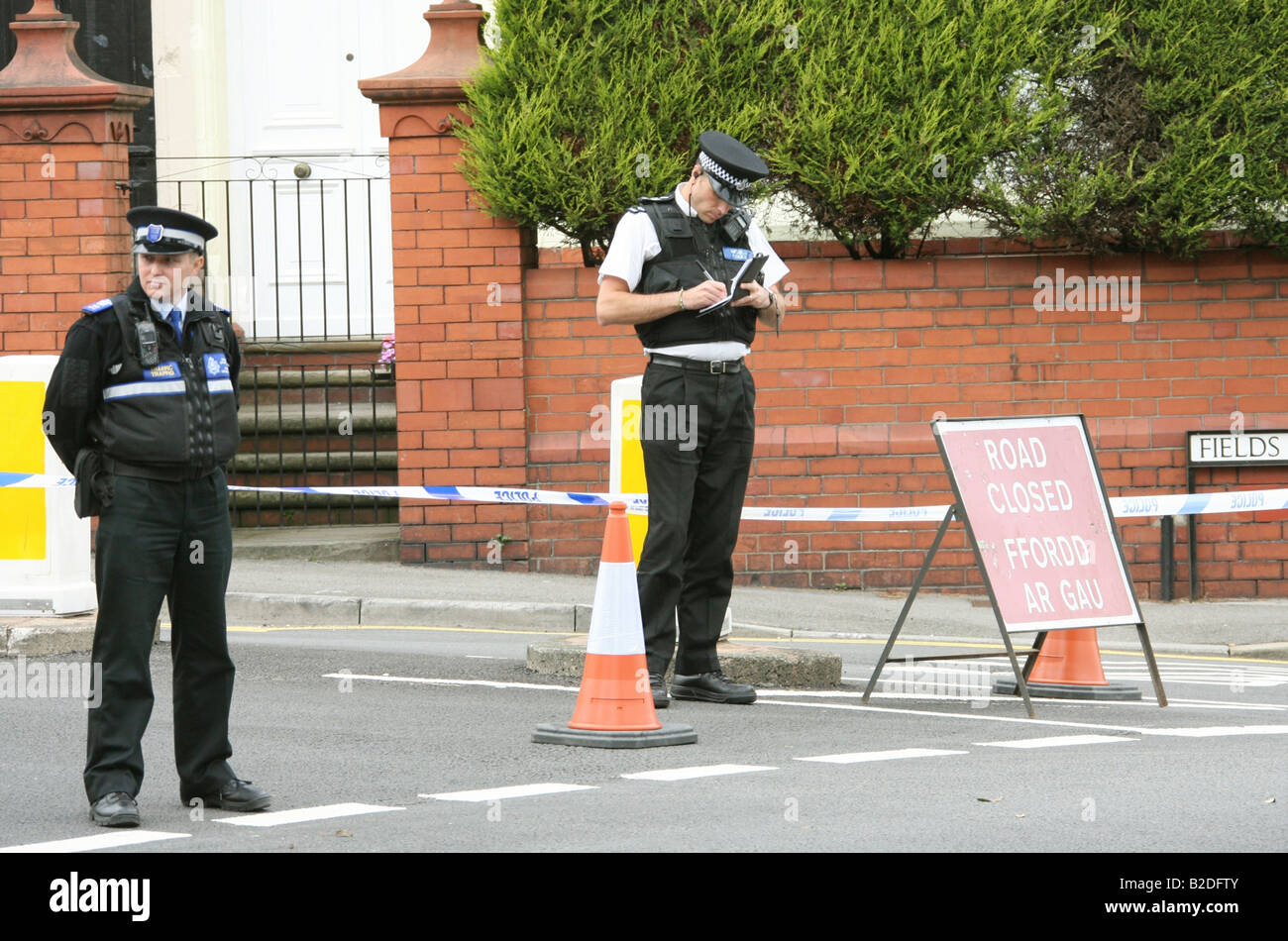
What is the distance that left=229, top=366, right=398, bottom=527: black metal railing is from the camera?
13.4m

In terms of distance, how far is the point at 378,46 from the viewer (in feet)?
51.4

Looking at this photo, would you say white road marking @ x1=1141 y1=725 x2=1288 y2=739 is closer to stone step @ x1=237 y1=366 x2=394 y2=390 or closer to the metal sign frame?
the metal sign frame

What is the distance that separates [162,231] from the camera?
584 cm

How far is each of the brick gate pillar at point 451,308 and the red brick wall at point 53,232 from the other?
189 centimetres

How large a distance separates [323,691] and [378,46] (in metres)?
8.38

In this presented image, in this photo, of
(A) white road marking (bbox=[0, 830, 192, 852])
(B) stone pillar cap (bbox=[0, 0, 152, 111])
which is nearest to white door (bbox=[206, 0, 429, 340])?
(B) stone pillar cap (bbox=[0, 0, 152, 111])

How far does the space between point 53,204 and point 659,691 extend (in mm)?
6552

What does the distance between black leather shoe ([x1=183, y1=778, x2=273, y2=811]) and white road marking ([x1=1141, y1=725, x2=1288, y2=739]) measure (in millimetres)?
3472

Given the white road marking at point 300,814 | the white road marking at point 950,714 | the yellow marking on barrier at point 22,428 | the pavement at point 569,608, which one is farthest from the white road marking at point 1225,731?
the yellow marking on barrier at point 22,428

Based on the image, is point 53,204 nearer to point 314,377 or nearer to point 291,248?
point 314,377

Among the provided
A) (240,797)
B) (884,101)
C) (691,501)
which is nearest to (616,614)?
(691,501)

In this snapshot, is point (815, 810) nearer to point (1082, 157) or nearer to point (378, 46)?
point (1082, 157)
